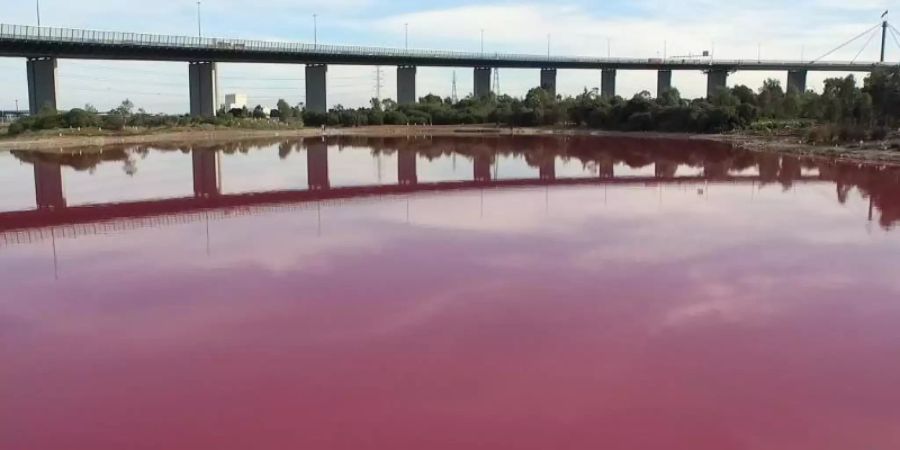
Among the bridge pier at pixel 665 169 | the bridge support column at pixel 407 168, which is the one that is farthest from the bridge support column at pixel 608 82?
the bridge pier at pixel 665 169

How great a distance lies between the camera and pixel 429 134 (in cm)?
5597

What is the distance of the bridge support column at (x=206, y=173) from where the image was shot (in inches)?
835

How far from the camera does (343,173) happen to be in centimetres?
2598

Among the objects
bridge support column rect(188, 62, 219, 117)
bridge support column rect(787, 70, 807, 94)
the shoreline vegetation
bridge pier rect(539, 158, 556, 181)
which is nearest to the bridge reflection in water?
bridge pier rect(539, 158, 556, 181)

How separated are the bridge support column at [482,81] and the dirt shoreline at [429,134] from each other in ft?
50.4

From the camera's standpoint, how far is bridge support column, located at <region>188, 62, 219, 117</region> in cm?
6088

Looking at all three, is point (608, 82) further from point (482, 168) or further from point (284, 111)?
point (482, 168)

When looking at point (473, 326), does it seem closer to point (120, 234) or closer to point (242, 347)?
point (242, 347)

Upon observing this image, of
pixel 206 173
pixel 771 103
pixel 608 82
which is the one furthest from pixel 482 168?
pixel 608 82

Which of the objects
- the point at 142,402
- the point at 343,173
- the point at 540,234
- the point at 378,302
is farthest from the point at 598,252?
the point at 343,173

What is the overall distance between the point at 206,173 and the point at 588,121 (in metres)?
36.4

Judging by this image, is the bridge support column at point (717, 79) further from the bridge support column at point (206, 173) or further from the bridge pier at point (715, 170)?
the bridge support column at point (206, 173)

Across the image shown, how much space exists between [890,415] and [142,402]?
19.6 feet

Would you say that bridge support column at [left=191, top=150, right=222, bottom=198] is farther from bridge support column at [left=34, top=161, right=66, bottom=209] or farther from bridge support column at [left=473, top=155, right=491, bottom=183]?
bridge support column at [left=473, top=155, right=491, bottom=183]
